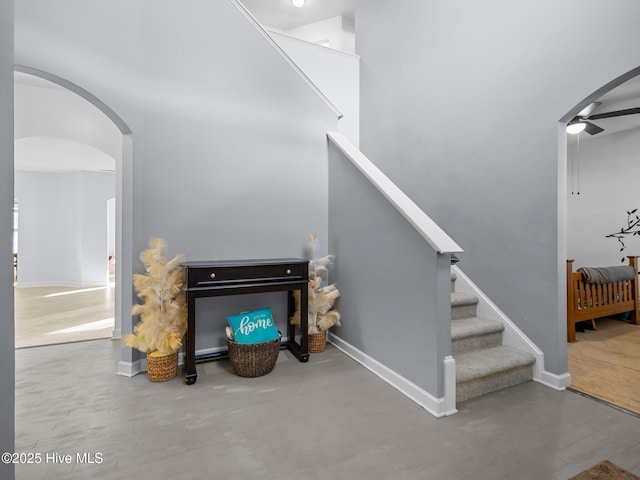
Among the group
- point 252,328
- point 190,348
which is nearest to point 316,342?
point 252,328

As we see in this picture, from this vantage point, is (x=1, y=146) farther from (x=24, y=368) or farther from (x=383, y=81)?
(x=383, y=81)

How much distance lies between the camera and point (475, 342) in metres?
2.54

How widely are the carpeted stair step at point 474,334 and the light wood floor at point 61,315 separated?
350 centimetres

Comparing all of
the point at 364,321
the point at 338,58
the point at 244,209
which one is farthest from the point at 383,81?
the point at 364,321

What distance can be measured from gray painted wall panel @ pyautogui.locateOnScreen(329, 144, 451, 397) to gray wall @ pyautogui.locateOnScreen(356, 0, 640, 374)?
0.96 metres

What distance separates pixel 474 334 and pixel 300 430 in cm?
153

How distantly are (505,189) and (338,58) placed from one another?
2907 mm

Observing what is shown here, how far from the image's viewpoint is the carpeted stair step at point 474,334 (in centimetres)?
247

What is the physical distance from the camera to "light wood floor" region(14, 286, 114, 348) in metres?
3.46

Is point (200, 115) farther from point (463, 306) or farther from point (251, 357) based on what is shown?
point (463, 306)

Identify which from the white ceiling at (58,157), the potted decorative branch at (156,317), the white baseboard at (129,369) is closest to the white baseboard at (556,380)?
the potted decorative branch at (156,317)

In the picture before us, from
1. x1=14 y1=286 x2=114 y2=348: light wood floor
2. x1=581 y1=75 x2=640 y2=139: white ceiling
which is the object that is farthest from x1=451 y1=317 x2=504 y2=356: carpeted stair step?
x1=14 y1=286 x2=114 y2=348: light wood floor

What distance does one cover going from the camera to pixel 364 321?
271cm

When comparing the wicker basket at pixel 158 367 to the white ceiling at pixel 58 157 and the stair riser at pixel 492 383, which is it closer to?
the stair riser at pixel 492 383
